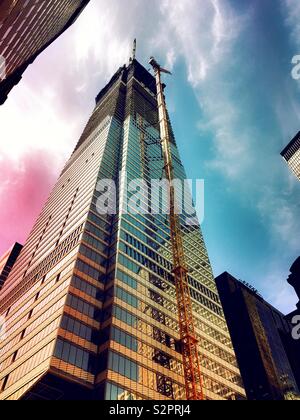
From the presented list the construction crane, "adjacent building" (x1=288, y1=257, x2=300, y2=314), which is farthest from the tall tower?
"adjacent building" (x1=288, y1=257, x2=300, y2=314)

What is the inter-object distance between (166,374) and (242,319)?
67.4 m

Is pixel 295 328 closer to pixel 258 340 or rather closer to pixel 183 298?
pixel 258 340

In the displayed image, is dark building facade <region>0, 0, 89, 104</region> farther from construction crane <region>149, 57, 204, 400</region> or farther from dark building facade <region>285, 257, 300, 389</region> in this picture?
dark building facade <region>285, 257, 300, 389</region>

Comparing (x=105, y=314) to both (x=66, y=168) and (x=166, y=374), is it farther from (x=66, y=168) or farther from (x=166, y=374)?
(x=66, y=168)

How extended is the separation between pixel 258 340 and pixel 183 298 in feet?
206

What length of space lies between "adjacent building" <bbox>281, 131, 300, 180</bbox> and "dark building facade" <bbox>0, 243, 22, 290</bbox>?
122019 millimetres

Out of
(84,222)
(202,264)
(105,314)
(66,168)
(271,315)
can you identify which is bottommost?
(105,314)

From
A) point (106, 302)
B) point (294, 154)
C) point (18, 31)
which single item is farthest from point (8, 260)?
point (294, 154)

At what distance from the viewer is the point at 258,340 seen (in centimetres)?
10931

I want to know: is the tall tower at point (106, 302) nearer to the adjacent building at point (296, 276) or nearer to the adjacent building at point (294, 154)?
the adjacent building at point (296, 276)

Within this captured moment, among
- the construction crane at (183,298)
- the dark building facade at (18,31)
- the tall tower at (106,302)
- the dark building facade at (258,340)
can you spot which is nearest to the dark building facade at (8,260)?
the tall tower at (106,302)

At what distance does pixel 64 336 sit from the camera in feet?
162

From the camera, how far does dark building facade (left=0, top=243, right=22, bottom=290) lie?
99.2 meters
